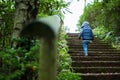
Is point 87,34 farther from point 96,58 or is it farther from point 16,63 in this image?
point 16,63

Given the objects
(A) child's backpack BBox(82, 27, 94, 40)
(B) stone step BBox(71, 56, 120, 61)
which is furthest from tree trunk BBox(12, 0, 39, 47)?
(A) child's backpack BBox(82, 27, 94, 40)

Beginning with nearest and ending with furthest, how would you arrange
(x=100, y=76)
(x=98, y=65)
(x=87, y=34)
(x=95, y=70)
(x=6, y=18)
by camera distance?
(x=6, y=18)
(x=100, y=76)
(x=95, y=70)
(x=98, y=65)
(x=87, y=34)

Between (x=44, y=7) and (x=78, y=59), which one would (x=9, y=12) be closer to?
(x=44, y=7)

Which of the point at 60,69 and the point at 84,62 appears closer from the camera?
the point at 60,69

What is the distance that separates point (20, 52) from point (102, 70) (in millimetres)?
5608

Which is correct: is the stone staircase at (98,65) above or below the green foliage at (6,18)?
below

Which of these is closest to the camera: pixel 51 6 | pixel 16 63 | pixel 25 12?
pixel 16 63

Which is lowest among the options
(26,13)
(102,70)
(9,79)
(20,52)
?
(102,70)

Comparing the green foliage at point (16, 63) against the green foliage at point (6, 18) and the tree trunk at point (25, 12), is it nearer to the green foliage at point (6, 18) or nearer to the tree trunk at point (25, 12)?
the tree trunk at point (25, 12)

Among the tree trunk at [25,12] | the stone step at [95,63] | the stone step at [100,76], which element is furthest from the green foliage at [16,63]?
the stone step at [95,63]

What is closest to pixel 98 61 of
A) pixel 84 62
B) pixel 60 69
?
pixel 84 62

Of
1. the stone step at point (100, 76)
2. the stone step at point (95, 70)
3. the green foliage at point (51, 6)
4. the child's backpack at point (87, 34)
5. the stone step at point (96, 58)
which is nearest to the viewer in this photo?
the green foliage at point (51, 6)

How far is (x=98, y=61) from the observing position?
987 centimetres

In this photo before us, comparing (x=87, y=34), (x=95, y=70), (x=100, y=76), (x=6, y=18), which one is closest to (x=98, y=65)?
(x=95, y=70)
